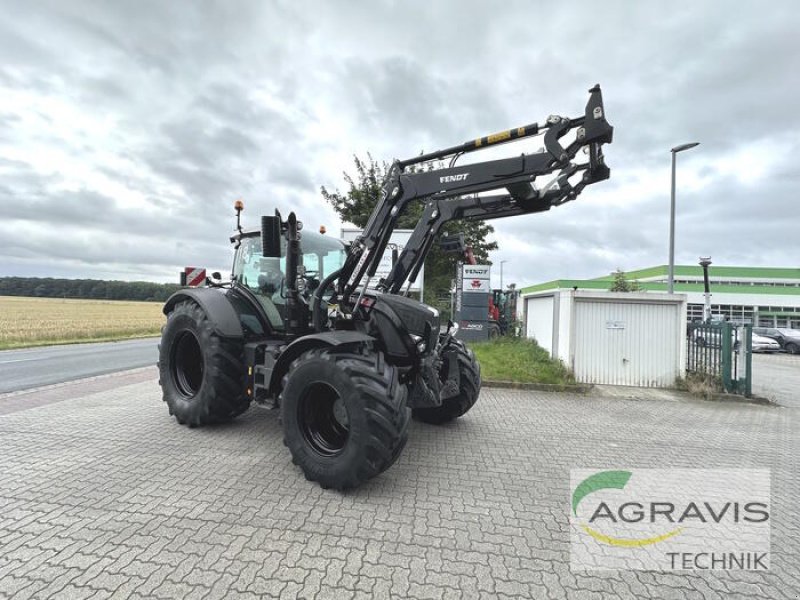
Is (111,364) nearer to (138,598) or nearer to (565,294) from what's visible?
(138,598)

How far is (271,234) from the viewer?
376 centimetres

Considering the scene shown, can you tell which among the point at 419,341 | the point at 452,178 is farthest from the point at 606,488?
the point at 452,178

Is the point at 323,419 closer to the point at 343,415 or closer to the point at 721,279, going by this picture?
the point at 343,415

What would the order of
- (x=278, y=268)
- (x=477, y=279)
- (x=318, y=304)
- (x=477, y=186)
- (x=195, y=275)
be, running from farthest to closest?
(x=477, y=279) < (x=195, y=275) < (x=278, y=268) < (x=318, y=304) < (x=477, y=186)

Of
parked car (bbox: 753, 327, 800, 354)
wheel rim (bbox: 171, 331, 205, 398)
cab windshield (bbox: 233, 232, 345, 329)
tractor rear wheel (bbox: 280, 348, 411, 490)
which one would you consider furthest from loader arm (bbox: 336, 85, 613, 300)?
parked car (bbox: 753, 327, 800, 354)

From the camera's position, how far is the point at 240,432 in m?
4.61

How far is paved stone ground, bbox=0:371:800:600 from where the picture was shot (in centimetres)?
222

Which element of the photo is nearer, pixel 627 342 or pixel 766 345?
pixel 627 342

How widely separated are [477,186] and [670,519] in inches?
120

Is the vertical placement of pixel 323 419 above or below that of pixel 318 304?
below

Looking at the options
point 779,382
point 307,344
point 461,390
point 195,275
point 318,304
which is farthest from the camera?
point 779,382

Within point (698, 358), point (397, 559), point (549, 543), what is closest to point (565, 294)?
point (698, 358)

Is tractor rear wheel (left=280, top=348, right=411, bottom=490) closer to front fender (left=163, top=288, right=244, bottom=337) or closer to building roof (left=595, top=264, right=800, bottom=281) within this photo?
front fender (left=163, top=288, right=244, bottom=337)

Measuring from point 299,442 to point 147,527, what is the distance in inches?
45.8
